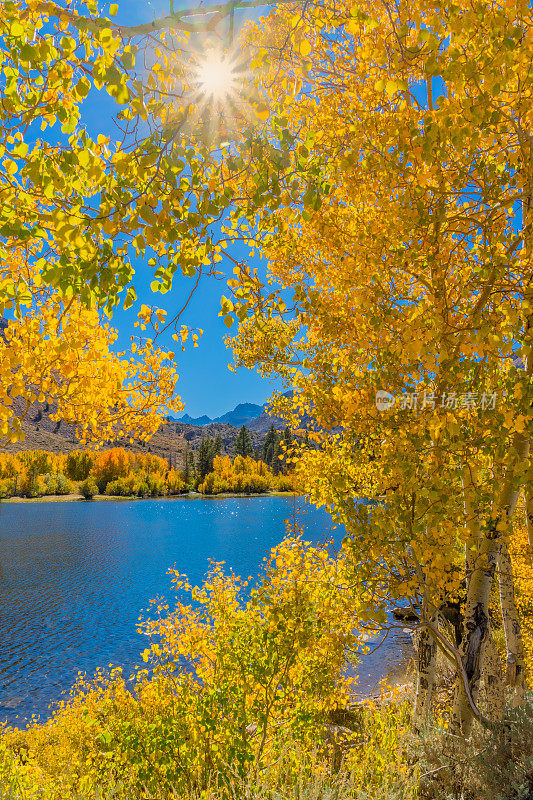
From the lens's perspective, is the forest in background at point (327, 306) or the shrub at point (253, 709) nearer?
the forest in background at point (327, 306)

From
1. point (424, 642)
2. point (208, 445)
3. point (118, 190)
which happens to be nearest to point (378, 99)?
point (118, 190)

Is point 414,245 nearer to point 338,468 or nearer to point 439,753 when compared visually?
point 338,468

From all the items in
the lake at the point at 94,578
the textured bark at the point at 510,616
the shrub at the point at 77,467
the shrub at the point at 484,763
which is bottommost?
the lake at the point at 94,578

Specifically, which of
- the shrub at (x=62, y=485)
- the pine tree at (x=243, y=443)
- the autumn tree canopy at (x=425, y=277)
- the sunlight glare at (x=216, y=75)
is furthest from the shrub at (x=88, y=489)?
the sunlight glare at (x=216, y=75)

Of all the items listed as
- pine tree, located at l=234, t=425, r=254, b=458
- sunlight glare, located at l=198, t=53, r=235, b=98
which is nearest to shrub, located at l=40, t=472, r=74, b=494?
pine tree, located at l=234, t=425, r=254, b=458

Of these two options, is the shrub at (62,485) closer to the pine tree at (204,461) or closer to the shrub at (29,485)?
the shrub at (29,485)

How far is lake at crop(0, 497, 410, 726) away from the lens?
64.3 ft

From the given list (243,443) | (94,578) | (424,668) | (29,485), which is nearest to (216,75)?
(424,668)

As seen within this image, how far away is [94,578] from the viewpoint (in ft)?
112

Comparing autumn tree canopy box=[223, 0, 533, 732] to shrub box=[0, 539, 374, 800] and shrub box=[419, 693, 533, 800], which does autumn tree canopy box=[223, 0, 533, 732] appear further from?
shrub box=[0, 539, 374, 800]

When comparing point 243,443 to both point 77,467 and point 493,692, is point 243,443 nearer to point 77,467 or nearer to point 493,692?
point 77,467

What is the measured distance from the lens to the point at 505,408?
3.47 m

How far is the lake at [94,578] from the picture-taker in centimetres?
1961

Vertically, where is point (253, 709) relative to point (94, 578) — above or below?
above
